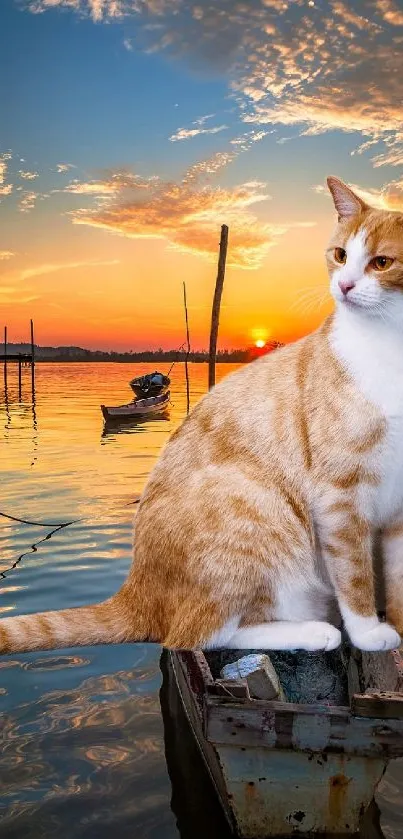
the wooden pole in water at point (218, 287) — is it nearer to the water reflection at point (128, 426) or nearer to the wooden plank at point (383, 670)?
the water reflection at point (128, 426)

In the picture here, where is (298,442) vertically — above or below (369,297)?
below

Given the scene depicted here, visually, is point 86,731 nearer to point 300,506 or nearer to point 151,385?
point 300,506

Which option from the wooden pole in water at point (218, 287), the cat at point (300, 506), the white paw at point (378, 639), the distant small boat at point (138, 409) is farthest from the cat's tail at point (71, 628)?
the distant small boat at point (138, 409)

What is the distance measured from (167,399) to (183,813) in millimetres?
29483

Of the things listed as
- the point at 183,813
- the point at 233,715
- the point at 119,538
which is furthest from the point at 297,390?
the point at 119,538

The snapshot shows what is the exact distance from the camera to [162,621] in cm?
376

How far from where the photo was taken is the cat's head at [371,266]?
334 centimetres

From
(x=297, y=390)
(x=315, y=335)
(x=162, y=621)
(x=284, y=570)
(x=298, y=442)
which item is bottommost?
(x=162, y=621)

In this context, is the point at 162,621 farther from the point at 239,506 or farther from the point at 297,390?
the point at 297,390

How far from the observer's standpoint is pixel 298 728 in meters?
3.10

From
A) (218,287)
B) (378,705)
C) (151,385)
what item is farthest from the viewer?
(151,385)

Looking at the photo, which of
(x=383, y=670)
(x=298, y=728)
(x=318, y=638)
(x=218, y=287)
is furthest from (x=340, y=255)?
(x=218, y=287)

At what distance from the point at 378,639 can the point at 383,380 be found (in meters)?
1.14

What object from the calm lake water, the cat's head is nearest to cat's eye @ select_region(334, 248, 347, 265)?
the cat's head
